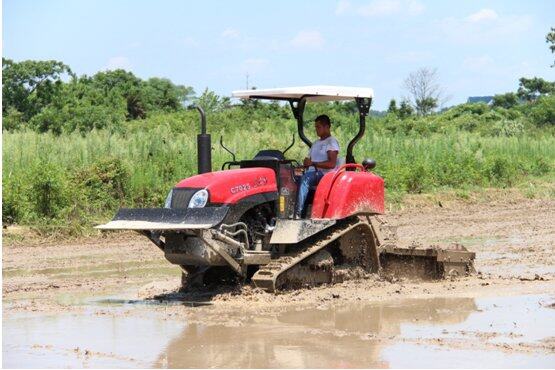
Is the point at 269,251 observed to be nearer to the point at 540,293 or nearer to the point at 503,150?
the point at 540,293

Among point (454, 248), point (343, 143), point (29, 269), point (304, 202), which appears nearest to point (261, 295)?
point (304, 202)

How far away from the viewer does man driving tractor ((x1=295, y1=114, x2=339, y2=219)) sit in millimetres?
11281

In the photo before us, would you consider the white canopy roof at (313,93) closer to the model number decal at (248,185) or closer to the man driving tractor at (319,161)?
the man driving tractor at (319,161)

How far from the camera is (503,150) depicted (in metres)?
28.4

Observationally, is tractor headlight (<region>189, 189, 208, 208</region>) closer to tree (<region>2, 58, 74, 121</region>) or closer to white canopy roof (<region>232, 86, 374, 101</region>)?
white canopy roof (<region>232, 86, 374, 101</region>)

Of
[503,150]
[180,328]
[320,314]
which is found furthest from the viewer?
[503,150]

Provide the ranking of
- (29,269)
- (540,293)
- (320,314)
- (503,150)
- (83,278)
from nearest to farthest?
(320,314) → (540,293) → (83,278) → (29,269) → (503,150)

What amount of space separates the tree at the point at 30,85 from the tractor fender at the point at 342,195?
2179 centimetres

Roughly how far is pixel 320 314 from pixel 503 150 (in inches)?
765

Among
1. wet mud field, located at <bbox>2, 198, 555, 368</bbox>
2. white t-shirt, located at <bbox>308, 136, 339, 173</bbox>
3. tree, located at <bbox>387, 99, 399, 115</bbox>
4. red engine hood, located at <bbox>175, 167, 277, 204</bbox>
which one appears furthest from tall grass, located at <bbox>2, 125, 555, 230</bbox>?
tree, located at <bbox>387, 99, 399, 115</bbox>

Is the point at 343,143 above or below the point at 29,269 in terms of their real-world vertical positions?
above

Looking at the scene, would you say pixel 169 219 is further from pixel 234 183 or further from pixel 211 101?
pixel 211 101

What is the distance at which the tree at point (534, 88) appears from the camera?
59.2m

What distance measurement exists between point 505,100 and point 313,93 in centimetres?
4770
